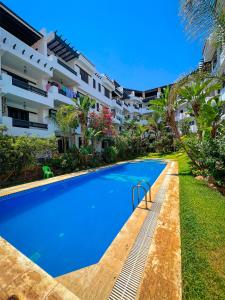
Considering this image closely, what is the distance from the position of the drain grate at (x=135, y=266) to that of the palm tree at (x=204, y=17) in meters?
5.91

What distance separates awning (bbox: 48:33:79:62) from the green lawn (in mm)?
21963

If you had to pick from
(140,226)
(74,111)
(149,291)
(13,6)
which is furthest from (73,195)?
(13,6)

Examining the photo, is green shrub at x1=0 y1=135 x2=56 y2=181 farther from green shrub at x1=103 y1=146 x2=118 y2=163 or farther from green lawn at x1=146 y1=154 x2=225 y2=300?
green shrub at x1=103 y1=146 x2=118 y2=163

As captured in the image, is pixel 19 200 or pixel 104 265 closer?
pixel 104 265

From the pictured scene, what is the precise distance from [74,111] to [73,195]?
9943mm

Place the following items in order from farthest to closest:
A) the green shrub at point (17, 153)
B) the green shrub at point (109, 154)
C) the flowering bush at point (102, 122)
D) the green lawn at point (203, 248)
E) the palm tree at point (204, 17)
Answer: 1. the green shrub at point (109, 154)
2. the flowering bush at point (102, 122)
3. the green shrub at point (17, 153)
4. the palm tree at point (204, 17)
5. the green lawn at point (203, 248)

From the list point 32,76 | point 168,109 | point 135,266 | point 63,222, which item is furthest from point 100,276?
point 32,76

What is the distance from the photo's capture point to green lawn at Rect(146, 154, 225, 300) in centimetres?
270

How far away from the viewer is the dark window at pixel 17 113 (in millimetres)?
16750

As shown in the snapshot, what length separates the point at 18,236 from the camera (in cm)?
577

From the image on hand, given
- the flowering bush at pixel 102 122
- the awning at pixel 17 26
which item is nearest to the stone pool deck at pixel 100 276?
the flowering bush at pixel 102 122

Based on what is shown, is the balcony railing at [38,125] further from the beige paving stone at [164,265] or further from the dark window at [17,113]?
the beige paving stone at [164,265]

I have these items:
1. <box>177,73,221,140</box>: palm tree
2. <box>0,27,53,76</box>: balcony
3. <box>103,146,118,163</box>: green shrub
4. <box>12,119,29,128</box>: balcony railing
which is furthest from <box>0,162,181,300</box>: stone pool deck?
<box>103,146,118,163</box>: green shrub

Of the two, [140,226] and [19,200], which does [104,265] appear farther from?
[19,200]
